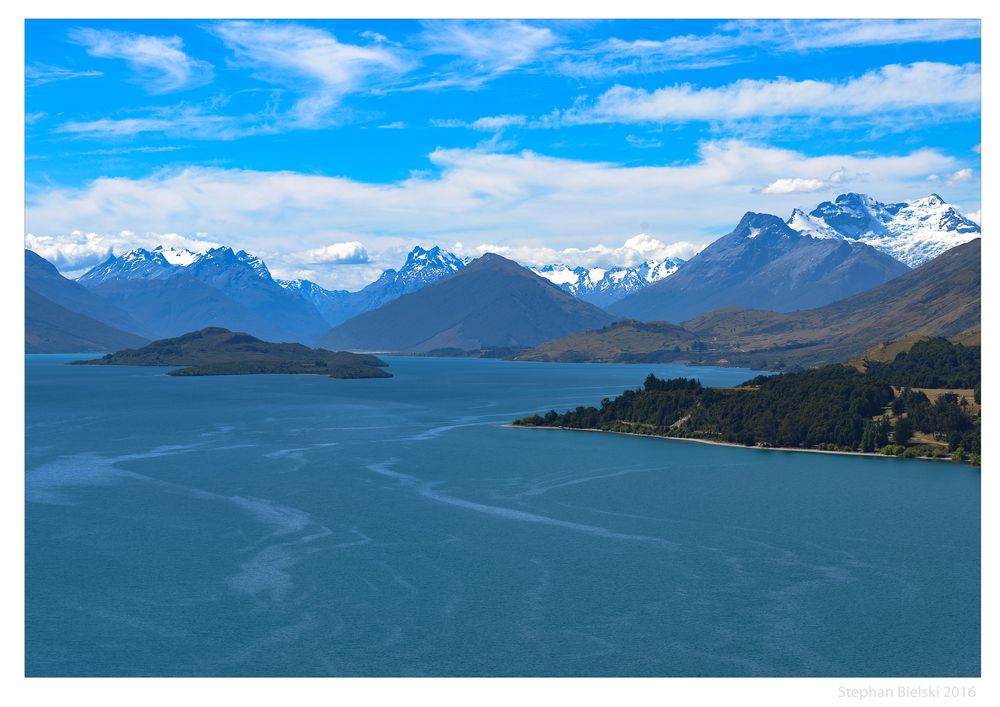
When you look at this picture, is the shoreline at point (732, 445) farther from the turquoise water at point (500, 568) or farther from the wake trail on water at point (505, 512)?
the wake trail on water at point (505, 512)

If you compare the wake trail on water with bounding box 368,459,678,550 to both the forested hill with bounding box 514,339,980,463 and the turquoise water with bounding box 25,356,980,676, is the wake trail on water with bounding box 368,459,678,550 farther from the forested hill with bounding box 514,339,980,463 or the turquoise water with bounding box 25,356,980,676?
the forested hill with bounding box 514,339,980,463

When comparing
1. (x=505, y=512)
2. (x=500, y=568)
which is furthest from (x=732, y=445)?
(x=500, y=568)

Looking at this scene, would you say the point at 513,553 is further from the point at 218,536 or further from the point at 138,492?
the point at 138,492

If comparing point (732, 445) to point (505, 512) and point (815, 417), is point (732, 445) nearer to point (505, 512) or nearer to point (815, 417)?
point (815, 417)

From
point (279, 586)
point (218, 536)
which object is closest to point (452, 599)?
point (279, 586)

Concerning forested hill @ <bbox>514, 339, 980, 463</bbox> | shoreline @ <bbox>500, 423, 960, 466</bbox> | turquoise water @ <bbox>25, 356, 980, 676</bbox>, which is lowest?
turquoise water @ <bbox>25, 356, 980, 676</bbox>

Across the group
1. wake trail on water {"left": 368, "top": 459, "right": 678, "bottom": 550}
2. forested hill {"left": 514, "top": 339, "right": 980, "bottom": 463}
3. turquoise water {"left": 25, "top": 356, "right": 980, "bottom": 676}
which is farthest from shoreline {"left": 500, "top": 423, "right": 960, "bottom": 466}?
wake trail on water {"left": 368, "top": 459, "right": 678, "bottom": 550}
